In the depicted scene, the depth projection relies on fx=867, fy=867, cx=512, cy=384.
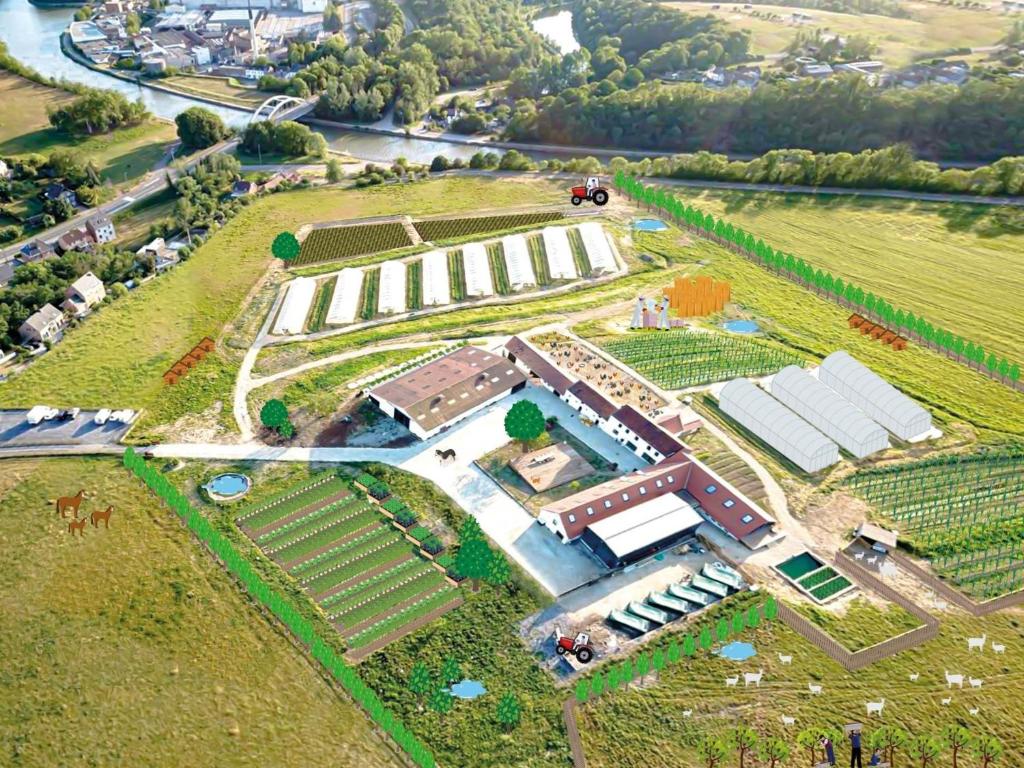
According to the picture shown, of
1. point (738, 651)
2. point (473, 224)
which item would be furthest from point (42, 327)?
point (738, 651)

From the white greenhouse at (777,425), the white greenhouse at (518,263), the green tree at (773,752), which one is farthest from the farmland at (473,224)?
the green tree at (773,752)

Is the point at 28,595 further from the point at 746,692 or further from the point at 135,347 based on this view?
the point at 746,692

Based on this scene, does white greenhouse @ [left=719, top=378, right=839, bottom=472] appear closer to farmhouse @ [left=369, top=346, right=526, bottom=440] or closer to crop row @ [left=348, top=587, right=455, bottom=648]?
farmhouse @ [left=369, top=346, right=526, bottom=440]

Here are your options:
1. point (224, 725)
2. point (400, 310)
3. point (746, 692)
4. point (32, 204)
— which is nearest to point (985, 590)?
point (746, 692)

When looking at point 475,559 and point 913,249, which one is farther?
point 913,249

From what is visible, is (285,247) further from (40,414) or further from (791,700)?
(791,700)

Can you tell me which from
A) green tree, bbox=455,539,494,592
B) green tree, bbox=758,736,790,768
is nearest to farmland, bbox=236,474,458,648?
green tree, bbox=455,539,494,592

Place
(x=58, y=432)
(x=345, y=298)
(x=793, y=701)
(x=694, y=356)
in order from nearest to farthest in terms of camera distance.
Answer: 1. (x=793, y=701)
2. (x=58, y=432)
3. (x=694, y=356)
4. (x=345, y=298)
